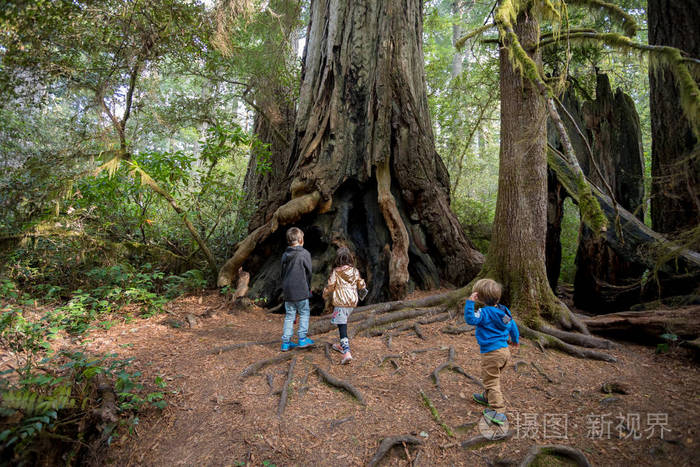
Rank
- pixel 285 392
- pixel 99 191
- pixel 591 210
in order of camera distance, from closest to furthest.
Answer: pixel 285 392, pixel 591 210, pixel 99 191

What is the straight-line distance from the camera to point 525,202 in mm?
4473

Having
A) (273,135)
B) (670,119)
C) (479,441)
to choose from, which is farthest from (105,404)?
(670,119)

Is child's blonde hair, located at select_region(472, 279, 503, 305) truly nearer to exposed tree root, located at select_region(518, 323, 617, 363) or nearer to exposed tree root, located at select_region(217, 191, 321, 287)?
exposed tree root, located at select_region(518, 323, 617, 363)

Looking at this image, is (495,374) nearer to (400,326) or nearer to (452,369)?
(452,369)

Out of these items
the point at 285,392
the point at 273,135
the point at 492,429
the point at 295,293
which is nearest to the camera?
the point at 492,429

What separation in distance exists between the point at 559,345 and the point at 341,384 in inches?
103

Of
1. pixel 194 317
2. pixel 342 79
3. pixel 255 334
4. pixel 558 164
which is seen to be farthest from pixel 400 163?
pixel 194 317

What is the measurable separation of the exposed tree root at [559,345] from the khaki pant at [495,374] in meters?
1.45

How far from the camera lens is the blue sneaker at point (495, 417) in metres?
2.70

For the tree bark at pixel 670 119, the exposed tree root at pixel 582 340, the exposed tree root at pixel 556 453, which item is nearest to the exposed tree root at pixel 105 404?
the exposed tree root at pixel 556 453

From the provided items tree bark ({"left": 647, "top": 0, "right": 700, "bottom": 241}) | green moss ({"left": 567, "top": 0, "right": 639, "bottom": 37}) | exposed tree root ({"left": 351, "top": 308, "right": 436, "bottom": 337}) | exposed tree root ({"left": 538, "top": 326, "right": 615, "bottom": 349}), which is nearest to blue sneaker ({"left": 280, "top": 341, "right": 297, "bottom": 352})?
exposed tree root ({"left": 351, "top": 308, "right": 436, "bottom": 337})

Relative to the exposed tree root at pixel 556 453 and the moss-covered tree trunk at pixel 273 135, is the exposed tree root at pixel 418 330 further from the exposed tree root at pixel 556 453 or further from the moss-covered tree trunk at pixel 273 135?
the moss-covered tree trunk at pixel 273 135

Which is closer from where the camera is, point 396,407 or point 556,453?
point 556,453

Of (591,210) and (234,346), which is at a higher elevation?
(591,210)
